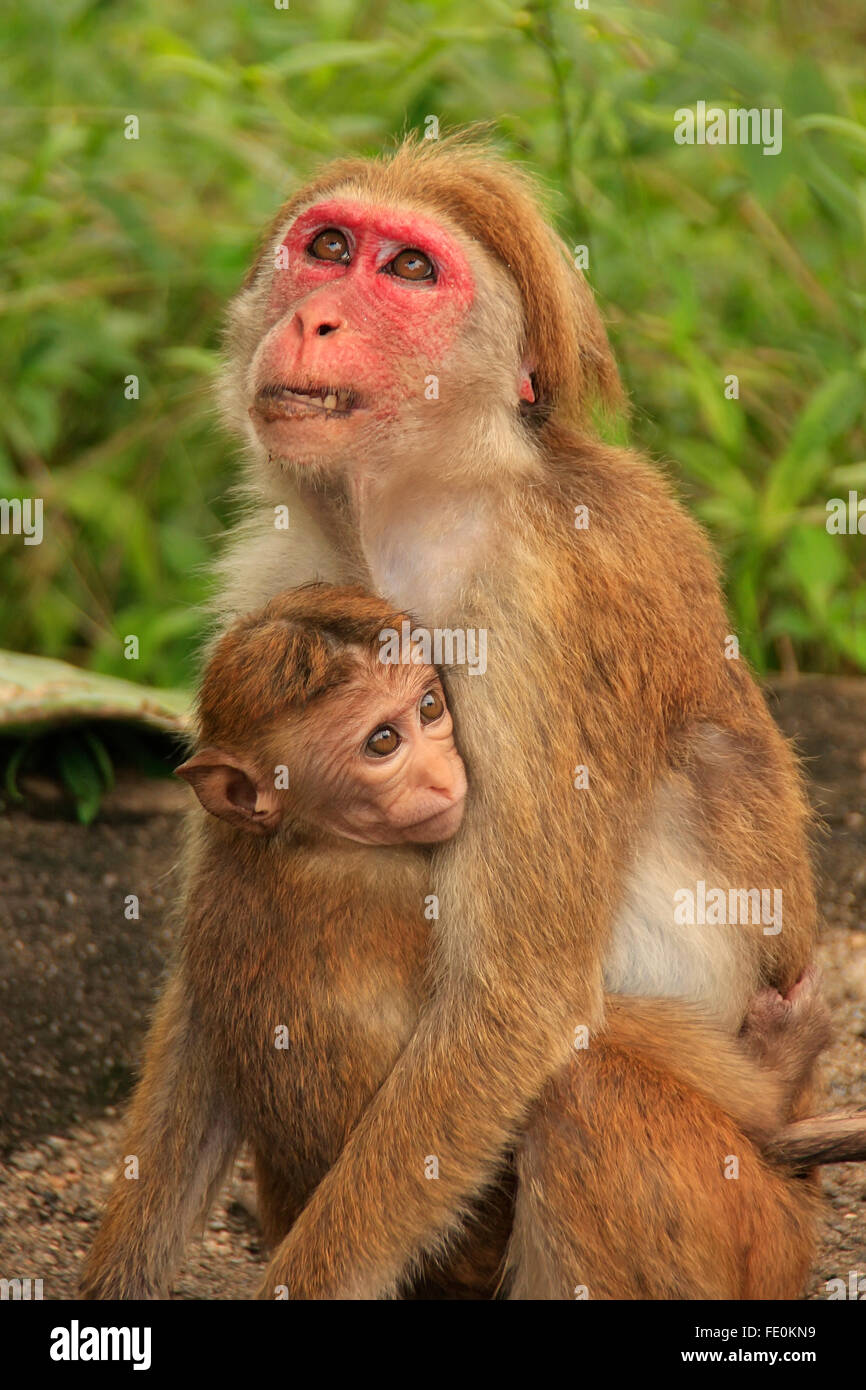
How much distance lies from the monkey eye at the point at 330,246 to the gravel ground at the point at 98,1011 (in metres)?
2.28

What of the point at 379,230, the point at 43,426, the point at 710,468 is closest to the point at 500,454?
the point at 379,230

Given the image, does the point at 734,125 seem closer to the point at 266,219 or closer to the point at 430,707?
the point at 266,219

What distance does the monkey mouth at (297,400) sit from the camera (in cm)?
419

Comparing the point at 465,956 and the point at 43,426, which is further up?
the point at 43,426

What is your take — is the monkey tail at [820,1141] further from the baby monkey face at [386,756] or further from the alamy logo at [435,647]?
the alamy logo at [435,647]

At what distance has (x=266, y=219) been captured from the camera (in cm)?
670

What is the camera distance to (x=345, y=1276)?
4.11m

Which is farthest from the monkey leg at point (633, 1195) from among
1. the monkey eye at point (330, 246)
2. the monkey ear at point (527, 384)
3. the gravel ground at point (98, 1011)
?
the monkey eye at point (330, 246)

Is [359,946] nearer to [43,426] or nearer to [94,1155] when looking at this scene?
[94,1155]

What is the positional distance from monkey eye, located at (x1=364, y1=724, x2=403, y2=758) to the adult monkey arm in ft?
0.62

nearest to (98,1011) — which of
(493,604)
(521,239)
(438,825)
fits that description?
(438,825)

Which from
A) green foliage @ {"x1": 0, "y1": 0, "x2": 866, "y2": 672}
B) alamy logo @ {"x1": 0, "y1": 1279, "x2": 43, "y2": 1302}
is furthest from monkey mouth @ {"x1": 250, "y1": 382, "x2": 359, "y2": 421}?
green foliage @ {"x1": 0, "y1": 0, "x2": 866, "y2": 672}

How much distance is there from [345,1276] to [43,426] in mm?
5106

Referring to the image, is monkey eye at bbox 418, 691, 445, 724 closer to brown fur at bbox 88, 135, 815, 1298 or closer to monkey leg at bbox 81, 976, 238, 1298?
brown fur at bbox 88, 135, 815, 1298
